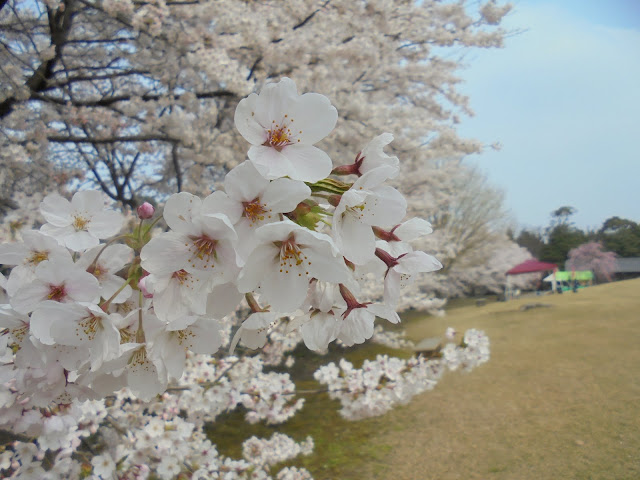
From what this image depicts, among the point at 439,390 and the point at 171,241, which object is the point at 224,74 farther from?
the point at 439,390

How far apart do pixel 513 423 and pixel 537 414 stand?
36 centimetres

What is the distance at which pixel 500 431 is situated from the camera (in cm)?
516

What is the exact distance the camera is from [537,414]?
17.7 feet

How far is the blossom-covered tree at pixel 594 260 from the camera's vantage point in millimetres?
11656

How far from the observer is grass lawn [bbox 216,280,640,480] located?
4410 mm

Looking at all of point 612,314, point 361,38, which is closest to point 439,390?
point 612,314

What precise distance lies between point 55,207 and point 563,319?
10.3m

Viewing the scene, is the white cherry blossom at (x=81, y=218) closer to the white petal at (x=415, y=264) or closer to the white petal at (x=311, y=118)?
the white petal at (x=311, y=118)

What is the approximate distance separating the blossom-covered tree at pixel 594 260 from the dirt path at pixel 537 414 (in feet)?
10.1

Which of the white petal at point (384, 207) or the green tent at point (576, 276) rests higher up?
the white petal at point (384, 207)

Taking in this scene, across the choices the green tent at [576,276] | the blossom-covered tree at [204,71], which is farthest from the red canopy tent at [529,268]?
the blossom-covered tree at [204,71]

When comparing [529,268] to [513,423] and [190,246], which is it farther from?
[190,246]

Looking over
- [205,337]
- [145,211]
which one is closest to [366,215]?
[205,337]

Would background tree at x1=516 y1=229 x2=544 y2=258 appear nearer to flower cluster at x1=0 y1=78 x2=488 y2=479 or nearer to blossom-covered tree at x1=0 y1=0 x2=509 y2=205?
blossom-covered tree at x1=0 y1=0 x2=509 y2=205
